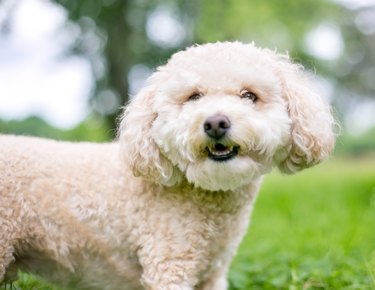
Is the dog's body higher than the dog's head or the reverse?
the reverse

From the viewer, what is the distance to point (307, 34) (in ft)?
56.1

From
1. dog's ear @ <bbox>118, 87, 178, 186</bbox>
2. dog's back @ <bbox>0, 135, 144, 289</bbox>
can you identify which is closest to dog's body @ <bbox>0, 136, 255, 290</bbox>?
dog's back @ <bbox>0, 135, 144, 289</bbox>

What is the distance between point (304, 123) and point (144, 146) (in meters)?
Result: 0.84

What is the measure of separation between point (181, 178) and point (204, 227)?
0.29m

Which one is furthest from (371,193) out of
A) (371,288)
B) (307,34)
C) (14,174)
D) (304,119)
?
(307,34)

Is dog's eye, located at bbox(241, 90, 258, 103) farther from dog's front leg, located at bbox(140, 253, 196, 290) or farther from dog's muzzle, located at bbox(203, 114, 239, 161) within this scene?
dog's front leg, located at bbox(140, 253, 196, 290)

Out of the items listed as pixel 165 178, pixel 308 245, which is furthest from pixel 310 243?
pixel 165 178

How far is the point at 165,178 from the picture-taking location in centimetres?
319

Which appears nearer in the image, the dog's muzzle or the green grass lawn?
the dog's muzzle

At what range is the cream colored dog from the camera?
3.05 metres

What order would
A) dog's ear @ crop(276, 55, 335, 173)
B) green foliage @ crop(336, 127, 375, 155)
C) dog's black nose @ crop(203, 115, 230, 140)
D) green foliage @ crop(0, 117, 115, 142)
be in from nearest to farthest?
dog's black nose @ crop(203, 115, 230, 140)
dog's ear @ crop(276, 55, 335, 173)
green foliage @ crop(0, 117, 115, 142)
green foliage @ crop(336, 127, 375, 155)

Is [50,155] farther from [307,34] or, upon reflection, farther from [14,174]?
[307,34]

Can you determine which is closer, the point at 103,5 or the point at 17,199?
the point at 17,199

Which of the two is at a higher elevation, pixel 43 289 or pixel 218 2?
pixel 218 2
